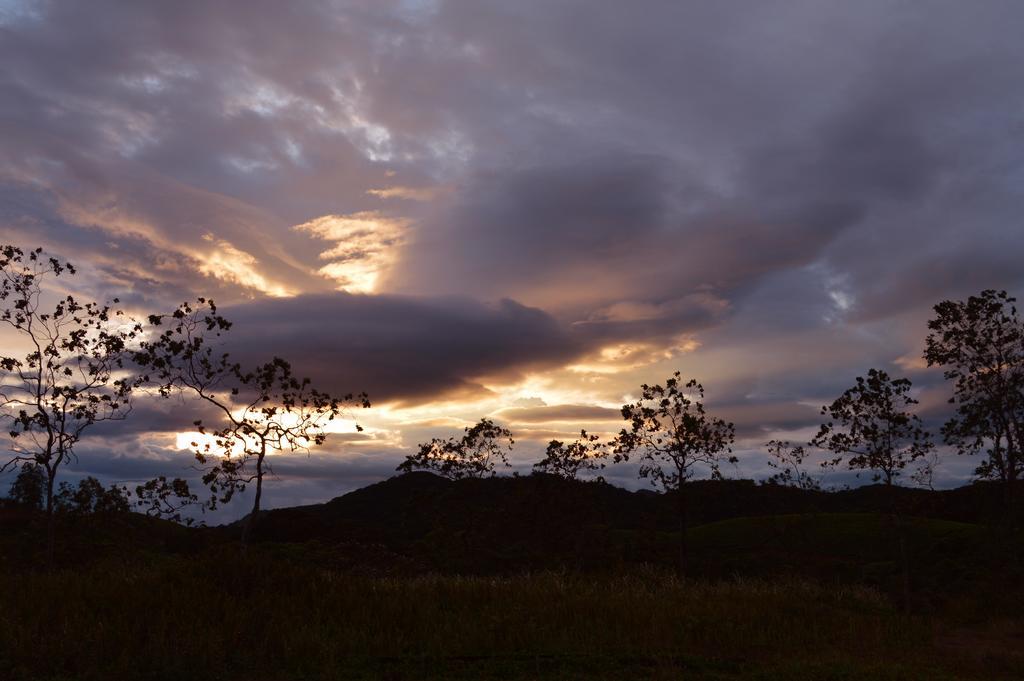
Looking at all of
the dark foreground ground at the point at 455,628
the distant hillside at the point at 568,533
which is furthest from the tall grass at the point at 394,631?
the distant hillside at the point at 568,533

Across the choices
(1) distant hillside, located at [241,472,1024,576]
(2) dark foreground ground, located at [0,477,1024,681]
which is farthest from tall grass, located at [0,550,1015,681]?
(1) distant hillside, located at [241,472,1024,576]

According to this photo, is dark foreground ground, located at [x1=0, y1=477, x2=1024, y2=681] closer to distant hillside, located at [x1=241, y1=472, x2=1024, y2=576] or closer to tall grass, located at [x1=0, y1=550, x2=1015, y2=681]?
tall grass, located at [x1=0, y1=550, x2=1015, y2=681]

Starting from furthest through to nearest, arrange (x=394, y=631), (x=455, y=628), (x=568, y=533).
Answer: (x=568, y=533) → (x=455, y=628) → (x=394, y=631)

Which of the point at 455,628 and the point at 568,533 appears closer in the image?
the point at 455,628

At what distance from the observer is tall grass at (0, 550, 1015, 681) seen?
13.3m

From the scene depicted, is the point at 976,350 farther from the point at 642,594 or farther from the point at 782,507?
the point at 782,507

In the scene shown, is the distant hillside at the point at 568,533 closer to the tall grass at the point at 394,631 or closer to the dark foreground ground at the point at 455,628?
the dark foreground ground at the point at 455,628

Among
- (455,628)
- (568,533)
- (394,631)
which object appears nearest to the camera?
(394,631)

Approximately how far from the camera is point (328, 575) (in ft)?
63.5

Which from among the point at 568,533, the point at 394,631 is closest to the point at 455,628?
the point at 394,631

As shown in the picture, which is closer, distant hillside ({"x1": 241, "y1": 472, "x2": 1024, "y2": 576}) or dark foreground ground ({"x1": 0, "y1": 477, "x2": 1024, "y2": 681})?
dark foreground ground ({"x1": 0, "y1": 477, "x2": 1024, "y2": 681})

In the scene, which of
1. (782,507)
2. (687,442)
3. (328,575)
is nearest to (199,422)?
(328,575)

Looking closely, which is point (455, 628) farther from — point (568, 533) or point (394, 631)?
point (568, 533)

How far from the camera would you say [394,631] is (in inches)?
610
